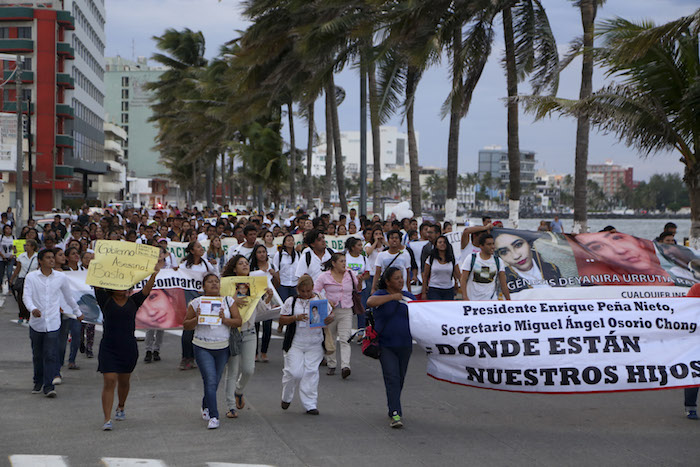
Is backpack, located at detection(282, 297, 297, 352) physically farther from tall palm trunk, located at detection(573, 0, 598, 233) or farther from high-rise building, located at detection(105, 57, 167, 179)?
high-rise building, located at detection(105, 57, 167, 179)

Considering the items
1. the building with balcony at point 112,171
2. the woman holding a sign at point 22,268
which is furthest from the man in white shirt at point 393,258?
the building with balcony at point 112,171

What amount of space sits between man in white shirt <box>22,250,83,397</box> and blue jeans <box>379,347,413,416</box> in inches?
148

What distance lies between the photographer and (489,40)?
21469mm

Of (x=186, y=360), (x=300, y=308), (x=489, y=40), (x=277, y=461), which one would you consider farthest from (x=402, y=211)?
(x=277, y=461)

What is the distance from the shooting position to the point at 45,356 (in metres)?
9.42

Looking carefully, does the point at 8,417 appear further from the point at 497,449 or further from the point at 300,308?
the point at 497,449

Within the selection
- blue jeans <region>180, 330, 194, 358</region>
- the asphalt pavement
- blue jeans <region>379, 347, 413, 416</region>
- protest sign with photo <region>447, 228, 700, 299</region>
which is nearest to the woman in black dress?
the asphalt pavement

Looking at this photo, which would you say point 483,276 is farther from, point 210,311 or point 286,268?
point 210,311

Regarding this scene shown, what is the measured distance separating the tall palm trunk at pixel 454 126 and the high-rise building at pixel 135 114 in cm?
12236

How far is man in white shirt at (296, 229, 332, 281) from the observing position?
1183cm

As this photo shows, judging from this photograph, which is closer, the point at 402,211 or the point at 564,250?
the point at 564,250

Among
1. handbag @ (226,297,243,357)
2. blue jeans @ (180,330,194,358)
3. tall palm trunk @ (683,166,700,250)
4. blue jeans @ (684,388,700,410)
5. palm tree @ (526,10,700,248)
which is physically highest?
palm tree @ (526,10,700,248)

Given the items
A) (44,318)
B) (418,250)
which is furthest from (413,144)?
(44,318)

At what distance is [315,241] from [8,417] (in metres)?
4.81
